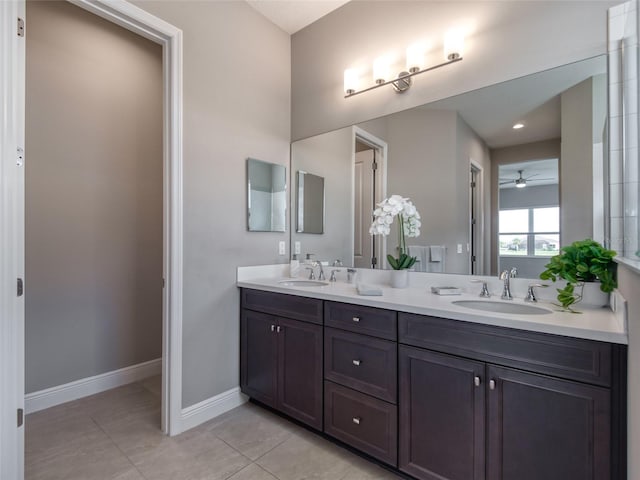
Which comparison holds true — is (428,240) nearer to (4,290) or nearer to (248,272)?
(248,272)

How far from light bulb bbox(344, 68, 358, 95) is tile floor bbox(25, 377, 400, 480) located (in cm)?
231

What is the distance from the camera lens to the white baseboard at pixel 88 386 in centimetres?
216

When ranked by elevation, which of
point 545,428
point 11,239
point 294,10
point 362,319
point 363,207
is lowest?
point 545,428

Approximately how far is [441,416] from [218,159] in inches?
76.8

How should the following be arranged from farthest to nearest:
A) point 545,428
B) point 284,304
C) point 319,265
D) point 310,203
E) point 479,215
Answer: point 310,203 → point 319,265 → point 284,304 → point 479,215 → point 545,428

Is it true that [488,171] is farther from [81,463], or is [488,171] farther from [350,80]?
[81,463]

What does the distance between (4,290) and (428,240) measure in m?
2.09

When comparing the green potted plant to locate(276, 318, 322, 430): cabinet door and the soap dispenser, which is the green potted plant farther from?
the soap dispenser

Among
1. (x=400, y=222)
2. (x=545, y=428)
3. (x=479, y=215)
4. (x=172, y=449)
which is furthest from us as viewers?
(x=400, y=222)

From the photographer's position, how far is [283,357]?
198 centimetres

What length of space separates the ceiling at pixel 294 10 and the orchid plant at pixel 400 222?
1.52 m

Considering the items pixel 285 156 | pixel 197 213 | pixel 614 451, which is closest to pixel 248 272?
pixel 197 213

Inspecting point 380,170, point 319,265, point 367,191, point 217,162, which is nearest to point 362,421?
point 319,265

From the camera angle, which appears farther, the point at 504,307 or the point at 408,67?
the point at 408,67
